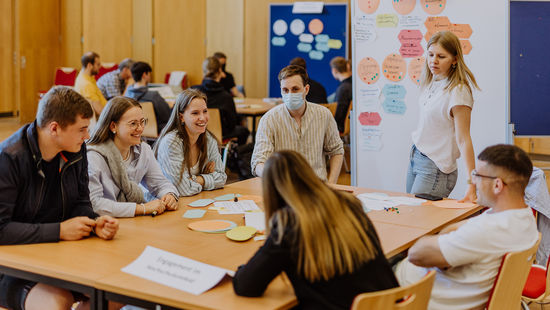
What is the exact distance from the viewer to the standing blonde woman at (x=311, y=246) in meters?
1.83

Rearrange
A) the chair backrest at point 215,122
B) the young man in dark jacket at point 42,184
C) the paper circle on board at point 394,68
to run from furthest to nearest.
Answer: the chair backrest at point 215,122, the paper circle on board at point 394,68, the young man in dark jacket at point 42,184

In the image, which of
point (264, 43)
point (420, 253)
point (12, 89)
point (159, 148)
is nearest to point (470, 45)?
point (159, 148)

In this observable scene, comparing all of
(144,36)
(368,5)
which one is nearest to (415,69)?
(368,5)

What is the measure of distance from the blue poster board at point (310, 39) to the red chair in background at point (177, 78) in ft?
4.95

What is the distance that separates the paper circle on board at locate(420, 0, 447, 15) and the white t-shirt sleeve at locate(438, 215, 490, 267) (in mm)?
2782

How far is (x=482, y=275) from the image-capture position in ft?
7.31

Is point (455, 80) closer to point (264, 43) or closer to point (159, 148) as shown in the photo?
point (159, 148)

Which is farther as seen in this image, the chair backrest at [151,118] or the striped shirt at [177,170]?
the chair backrest at [151,118]

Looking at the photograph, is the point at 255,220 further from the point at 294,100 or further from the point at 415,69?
the point at 415,69

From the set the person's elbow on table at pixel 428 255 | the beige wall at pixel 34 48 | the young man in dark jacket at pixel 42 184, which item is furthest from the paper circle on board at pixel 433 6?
the beige wall at pixel 34 48

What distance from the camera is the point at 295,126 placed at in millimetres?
3779

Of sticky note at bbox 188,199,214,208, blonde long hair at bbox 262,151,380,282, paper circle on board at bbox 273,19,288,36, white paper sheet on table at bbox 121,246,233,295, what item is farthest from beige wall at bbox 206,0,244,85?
blonde long hair at bbox 262,151,380,282

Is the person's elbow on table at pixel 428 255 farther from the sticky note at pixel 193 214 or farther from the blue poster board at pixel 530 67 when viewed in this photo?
the blue poster board at pixel 530 67

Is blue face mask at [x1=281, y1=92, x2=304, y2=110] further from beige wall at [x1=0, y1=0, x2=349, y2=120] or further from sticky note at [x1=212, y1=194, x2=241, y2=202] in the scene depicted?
beige wall at [x1=0, y1=0, x2=349, y2=120]
